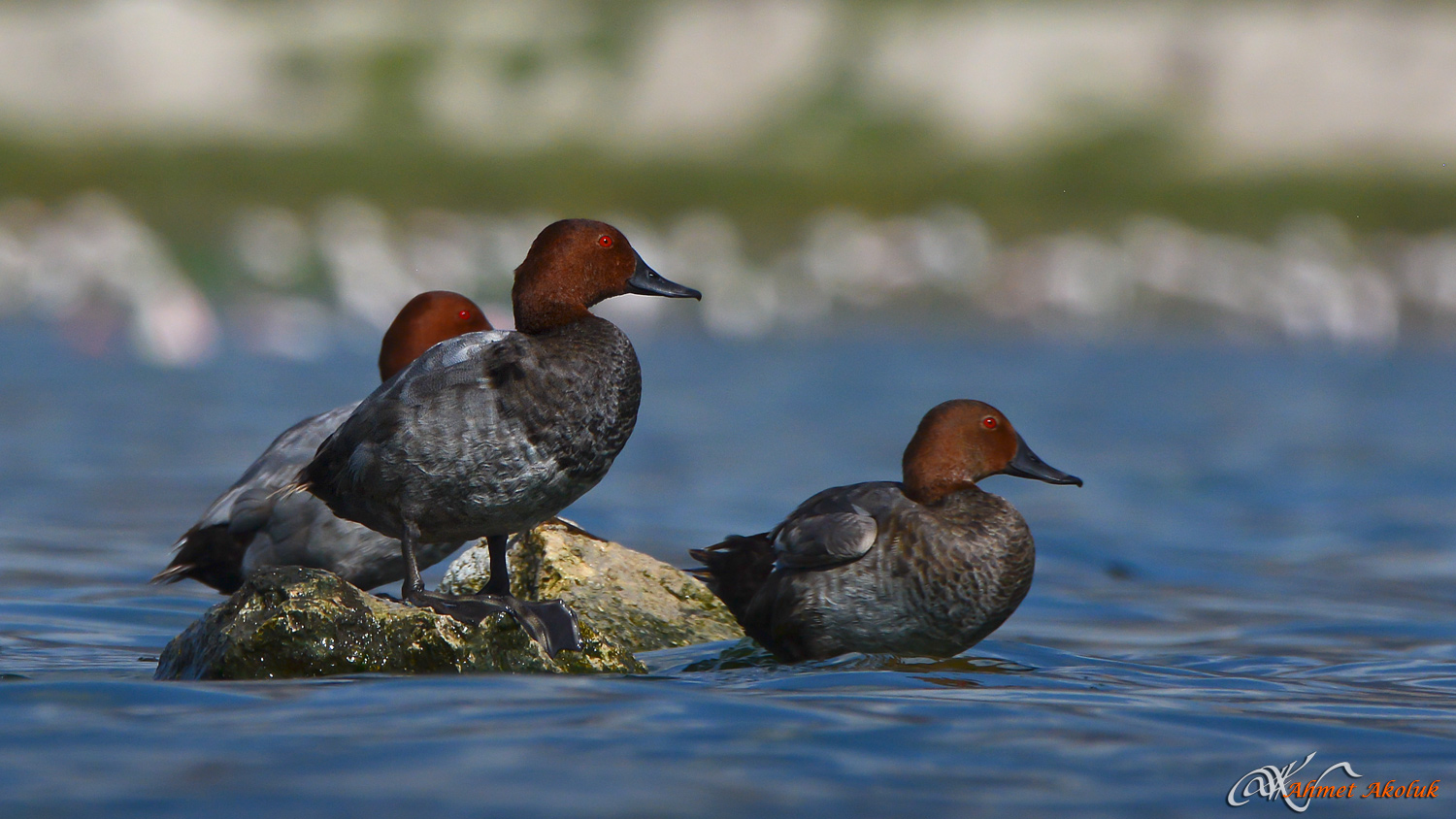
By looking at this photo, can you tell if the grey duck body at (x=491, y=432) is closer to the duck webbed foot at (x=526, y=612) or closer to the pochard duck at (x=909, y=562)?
the duck webbed foot at (x=526, y=612)

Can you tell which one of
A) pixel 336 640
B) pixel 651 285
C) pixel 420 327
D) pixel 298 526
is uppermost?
pixel 420 327

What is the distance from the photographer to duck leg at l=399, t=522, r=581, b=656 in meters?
4.18

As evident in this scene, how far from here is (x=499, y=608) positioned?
416 cm

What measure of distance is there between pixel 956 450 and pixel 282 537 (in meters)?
2.17

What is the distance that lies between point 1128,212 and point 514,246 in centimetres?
1810

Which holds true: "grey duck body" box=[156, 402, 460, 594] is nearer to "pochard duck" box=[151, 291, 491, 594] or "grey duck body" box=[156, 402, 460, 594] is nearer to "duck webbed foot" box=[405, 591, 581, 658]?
"pochard duck" box=[151, 291, 491, 594]

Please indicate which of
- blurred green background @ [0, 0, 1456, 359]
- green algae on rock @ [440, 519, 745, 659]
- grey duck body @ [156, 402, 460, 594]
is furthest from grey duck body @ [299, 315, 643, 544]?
blurred green background @ [0, 0, 1456, 359]

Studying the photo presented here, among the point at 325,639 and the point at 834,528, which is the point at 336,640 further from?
the point at 834,528

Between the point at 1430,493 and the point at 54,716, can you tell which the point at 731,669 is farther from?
the point at 1430,493

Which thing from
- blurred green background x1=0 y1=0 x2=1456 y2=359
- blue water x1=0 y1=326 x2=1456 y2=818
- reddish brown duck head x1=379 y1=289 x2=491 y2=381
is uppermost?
blurred green background x1=0 y1=0 x2=1456 y2=359

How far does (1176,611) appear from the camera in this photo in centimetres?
636

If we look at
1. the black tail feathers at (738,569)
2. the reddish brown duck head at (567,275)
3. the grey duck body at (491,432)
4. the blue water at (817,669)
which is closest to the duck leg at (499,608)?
the grey duck body at (491,432)

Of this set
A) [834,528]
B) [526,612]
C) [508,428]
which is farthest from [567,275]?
[834,528]

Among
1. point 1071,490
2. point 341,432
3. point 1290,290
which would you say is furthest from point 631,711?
point 1290,290
